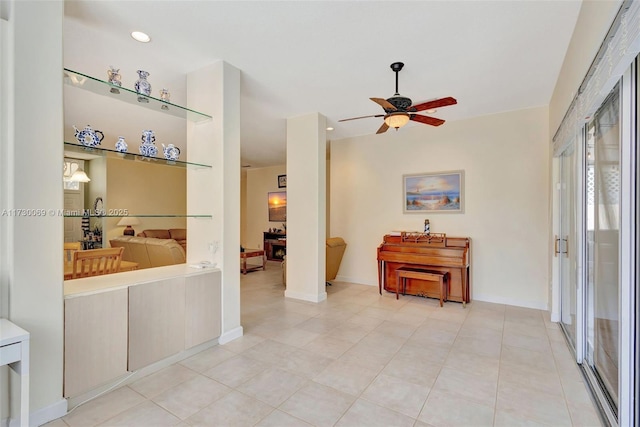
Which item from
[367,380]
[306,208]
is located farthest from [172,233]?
[367,380]

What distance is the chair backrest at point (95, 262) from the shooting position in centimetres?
331

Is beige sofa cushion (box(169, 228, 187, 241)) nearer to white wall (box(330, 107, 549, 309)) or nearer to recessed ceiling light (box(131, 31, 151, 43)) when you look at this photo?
white wall (box(330, 107, 549, 309))

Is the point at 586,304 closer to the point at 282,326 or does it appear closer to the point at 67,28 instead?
the point at 282,326

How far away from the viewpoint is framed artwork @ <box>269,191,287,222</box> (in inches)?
342

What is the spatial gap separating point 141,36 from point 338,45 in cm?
170

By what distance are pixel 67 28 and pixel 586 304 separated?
4776mm

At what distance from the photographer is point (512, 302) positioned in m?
4.35

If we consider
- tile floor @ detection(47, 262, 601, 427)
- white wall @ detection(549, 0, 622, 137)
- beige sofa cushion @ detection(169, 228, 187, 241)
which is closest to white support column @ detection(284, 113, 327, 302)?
tile floor @ detection(47, 262, 601, 427)

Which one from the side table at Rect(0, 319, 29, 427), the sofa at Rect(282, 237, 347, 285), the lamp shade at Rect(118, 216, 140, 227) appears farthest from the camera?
the lamp shade at Rect(118, 216, 140, 227)

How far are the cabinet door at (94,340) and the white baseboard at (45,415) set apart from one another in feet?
0.21

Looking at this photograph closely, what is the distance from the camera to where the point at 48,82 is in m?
1.85

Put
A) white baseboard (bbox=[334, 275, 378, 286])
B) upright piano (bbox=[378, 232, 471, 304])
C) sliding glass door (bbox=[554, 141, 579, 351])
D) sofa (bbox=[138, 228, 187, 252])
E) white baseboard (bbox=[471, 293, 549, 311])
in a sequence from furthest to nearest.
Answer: sofa (bbox=[138, 228, 187, 252]) → white baseboard (bbox=[334, 275, 378, 286]) → upright piano (bbox=[378, 232, 471, 304]) → white baseboard (bbox=[471, 293, 549, 311]) → sliding glass door (bbox=[554, 141, 579, 351])

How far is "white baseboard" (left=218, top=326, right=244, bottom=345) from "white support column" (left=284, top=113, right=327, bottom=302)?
4.99 ft

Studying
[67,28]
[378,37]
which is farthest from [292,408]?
[67,28]
